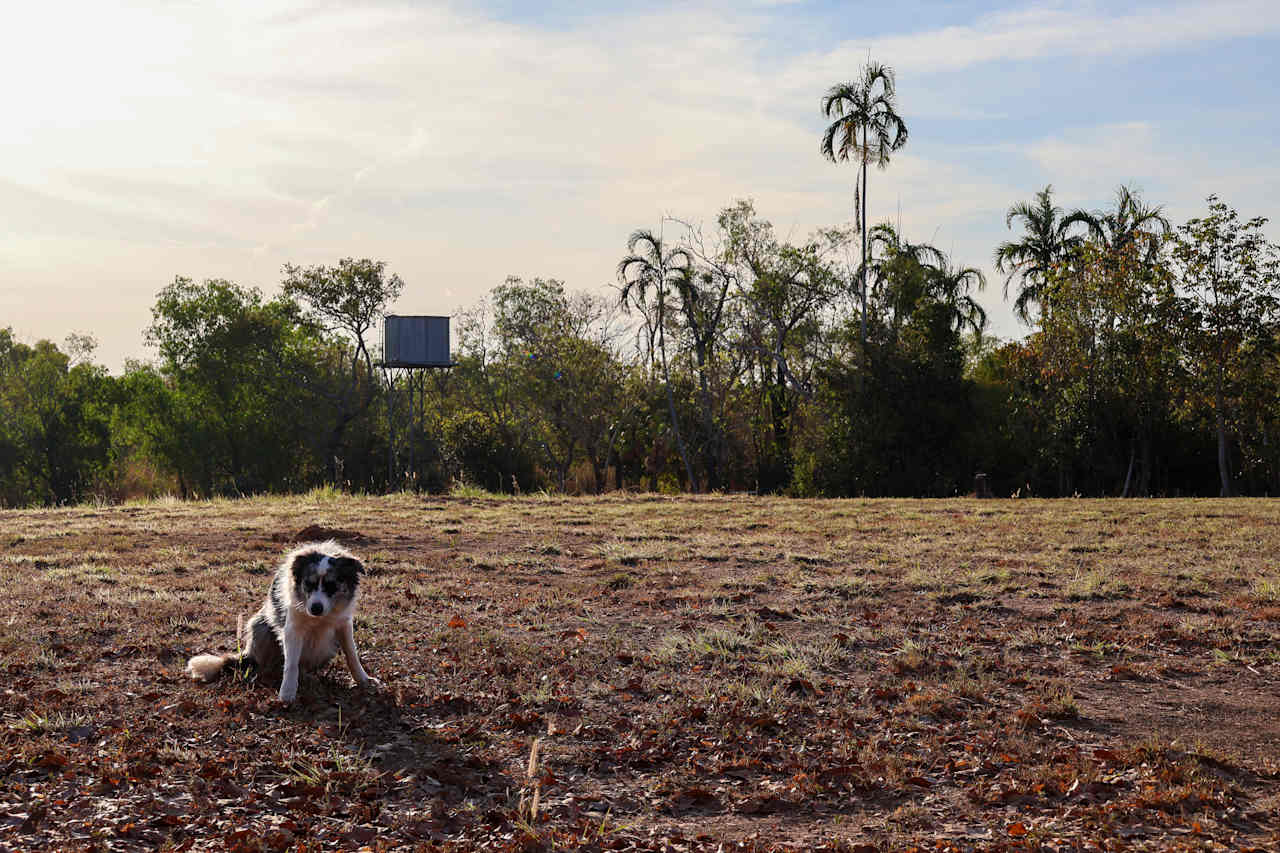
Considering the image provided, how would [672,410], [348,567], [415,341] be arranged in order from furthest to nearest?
[672,410] < [415,341] < [348,567]

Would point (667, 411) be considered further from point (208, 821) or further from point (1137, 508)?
point (208, 821)

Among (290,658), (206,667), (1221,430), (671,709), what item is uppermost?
(1221,430)

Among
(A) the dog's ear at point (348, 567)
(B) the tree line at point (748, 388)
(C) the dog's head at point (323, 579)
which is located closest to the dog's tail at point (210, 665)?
(C) the dog's head at point (323, 579)

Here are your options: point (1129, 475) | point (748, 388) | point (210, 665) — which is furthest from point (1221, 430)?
point (210, 665)

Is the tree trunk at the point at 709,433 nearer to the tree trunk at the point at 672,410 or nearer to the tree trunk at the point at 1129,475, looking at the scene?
the tree trunk at the point at 672,410

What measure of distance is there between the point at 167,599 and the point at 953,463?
22.2m

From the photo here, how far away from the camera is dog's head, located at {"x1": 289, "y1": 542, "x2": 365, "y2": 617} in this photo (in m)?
5.54

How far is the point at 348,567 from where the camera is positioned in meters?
5.77

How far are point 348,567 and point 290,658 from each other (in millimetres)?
599

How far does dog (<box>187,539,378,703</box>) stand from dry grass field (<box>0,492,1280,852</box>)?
166 mm

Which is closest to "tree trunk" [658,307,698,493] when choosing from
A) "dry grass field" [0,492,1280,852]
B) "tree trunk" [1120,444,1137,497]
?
"tree trunk" [1120,444,1137,497]

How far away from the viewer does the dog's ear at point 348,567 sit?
18.7 ft

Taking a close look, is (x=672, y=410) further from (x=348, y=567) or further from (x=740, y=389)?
(x=348, y=567)

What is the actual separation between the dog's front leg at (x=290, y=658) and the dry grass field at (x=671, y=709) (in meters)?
0.14
